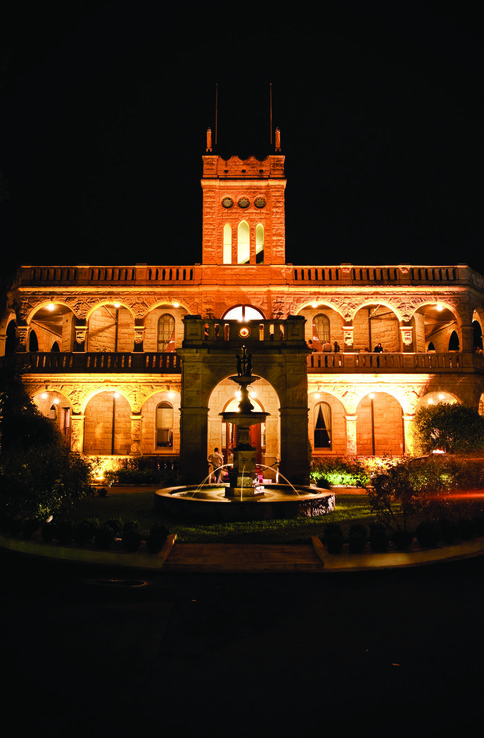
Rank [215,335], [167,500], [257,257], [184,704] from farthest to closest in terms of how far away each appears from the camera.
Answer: [257,257] < [215,335] < [167,500] < [184,704]

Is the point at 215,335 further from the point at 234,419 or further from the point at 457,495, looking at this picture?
the point at 457,495

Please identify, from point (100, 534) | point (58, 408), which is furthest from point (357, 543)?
point (58, 408)

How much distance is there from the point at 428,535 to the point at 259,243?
2210cm

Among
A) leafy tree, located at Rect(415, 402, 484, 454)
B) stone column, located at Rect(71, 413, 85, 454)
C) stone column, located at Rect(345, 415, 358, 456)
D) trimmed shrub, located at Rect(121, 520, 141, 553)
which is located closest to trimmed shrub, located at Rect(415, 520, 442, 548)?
trimmed shrub, located at Rect(121, 520, 141, 553)

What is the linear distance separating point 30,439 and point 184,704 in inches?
669

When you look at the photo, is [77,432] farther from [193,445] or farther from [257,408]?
[193,445]

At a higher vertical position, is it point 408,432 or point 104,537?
point 408,432

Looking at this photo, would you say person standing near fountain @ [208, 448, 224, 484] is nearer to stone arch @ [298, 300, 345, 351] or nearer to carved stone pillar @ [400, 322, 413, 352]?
stone arch @ [298, 300, 345, 351]

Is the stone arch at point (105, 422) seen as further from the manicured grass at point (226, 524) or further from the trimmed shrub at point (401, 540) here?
the trimmed shrub at point (401, 540)

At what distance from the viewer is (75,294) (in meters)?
26.2

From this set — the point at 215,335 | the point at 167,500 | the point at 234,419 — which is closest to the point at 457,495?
the point at 234,419

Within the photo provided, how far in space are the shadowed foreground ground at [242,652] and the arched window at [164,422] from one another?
1930 cm

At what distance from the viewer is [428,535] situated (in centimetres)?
857

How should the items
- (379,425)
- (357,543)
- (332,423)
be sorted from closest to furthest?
1. (357,543)
2. (332,423)
3. (379,425)
